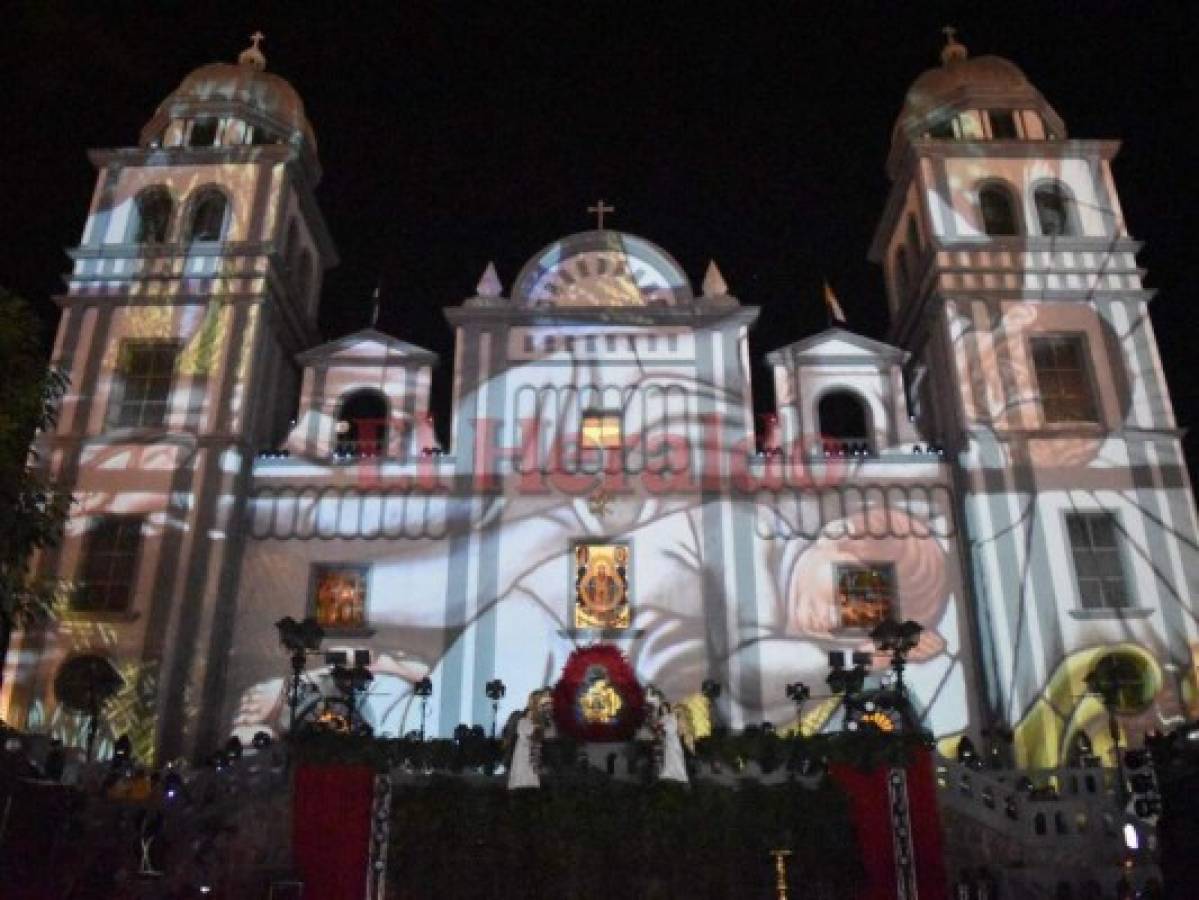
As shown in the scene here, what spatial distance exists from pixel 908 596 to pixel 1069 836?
8.11 metres

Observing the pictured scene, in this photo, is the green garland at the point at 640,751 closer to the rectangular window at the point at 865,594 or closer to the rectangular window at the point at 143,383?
the rectangular window at the point at 865,594

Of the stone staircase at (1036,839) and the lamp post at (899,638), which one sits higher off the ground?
the lamp post at (899,638)

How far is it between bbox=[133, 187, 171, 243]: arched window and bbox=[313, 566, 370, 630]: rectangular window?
37.9 ft

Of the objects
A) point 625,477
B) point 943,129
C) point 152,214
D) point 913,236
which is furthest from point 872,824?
point 152,214

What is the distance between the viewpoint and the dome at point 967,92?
106 feet

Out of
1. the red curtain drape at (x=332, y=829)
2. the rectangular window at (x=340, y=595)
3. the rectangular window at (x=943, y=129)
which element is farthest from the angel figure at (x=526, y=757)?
the rectangular window at (x=943, y=129)

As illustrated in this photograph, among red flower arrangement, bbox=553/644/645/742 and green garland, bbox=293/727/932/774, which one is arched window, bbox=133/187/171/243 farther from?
green garland, bbox=293/727/932/774

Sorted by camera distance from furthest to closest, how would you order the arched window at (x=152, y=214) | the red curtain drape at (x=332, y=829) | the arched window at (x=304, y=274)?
the arched window at (x=304, y=274)
the arched window at (x=152, y=214)
the red curtain drape at (x=332, y=829)

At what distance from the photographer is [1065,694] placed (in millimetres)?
24391

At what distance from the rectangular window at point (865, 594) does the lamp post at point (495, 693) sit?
27.2ft

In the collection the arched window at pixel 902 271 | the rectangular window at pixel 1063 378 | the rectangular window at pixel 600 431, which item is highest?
the arched window at pixel 902 271

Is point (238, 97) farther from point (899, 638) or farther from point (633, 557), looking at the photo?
point (899, 638)

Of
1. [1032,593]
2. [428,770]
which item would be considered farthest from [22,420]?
[1032,593]

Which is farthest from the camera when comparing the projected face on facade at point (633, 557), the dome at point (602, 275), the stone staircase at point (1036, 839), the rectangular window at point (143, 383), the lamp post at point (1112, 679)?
the dome at point (602, 275)
